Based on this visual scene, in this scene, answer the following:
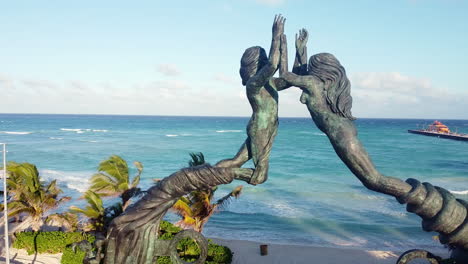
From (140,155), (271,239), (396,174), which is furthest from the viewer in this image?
(140,155)

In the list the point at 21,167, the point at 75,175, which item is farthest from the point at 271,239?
the point at 75,175

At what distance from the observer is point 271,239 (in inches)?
696

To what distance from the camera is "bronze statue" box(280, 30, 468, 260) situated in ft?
20.4

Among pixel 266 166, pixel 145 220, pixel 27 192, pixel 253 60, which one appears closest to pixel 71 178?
pixel 27 192

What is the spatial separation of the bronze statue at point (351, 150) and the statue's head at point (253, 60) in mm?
489

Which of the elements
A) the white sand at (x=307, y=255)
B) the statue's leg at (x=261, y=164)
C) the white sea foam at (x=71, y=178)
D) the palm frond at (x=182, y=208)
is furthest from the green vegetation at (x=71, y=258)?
the white sea foam at (x=71, y=178)

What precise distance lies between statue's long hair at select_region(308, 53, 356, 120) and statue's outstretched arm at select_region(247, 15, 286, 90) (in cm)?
74

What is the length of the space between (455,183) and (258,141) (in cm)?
3017

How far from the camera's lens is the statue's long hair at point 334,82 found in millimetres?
6387

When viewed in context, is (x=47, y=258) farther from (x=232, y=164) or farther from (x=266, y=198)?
(x=266, y=198)

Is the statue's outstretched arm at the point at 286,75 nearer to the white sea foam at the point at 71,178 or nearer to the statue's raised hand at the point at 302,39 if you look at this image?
the statue's raised hand at the point at 302,39

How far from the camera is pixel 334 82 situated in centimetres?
643

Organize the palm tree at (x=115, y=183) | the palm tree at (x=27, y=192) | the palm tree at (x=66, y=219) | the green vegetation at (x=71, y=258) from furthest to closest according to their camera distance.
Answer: the palm tree at (x=27, y=192) < the palm tree at (x=66, y=219) < the palm tree at (x=115, y=183) < the green vegetation at (x=71, y=258)

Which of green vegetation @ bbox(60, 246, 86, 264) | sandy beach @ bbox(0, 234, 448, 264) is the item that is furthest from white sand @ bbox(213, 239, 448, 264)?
green vegetation @ bbox(60, 246, 86, 264)
